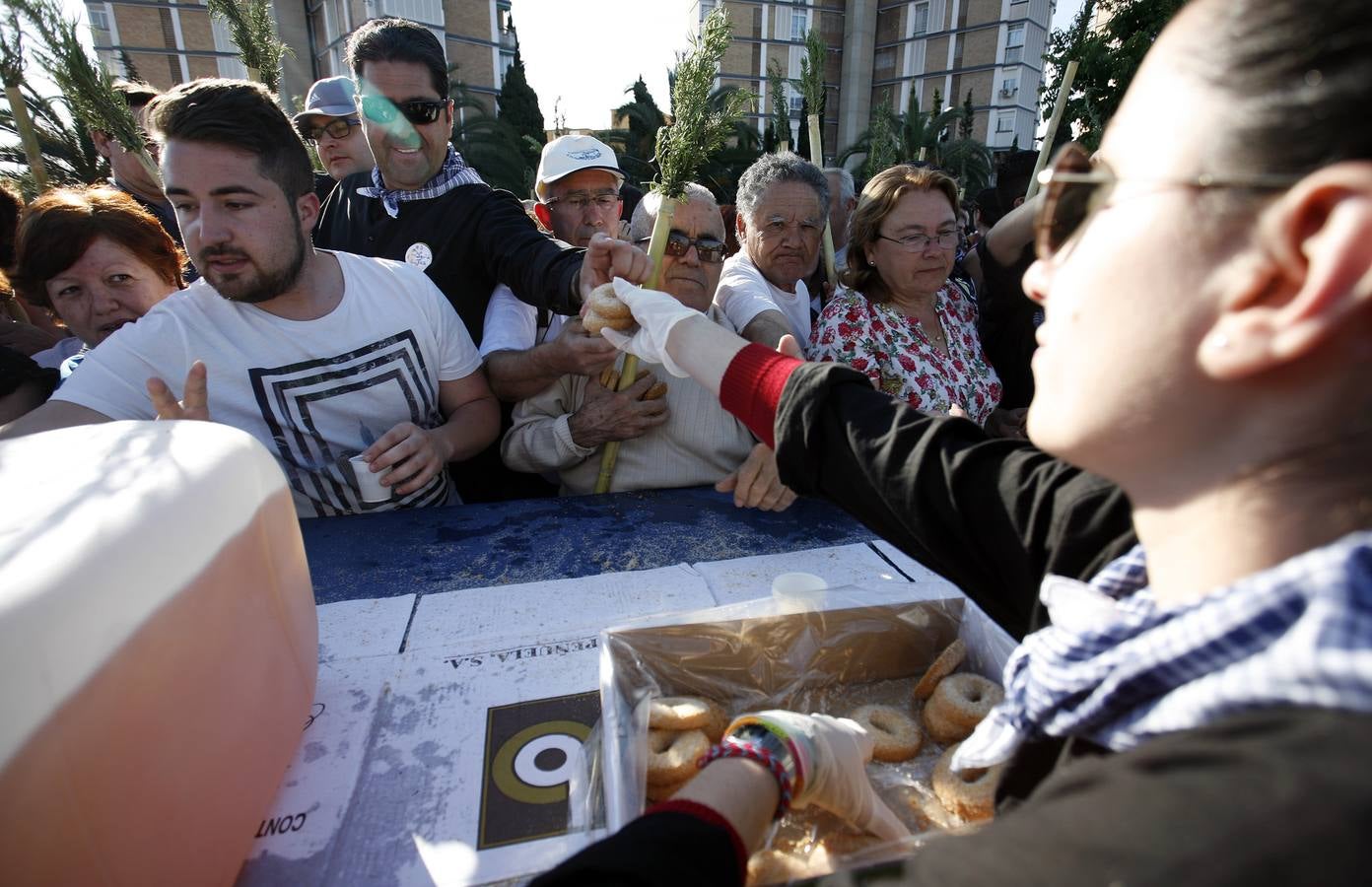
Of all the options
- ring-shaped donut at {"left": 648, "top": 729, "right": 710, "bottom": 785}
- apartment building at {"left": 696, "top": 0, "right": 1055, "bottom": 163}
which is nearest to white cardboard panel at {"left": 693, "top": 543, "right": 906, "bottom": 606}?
ring-shaped donut at {"left": 648, "top": 729, "right": 710, "bottom": 785}

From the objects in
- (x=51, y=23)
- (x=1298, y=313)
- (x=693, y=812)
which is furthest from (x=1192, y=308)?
(x=51, y=23)

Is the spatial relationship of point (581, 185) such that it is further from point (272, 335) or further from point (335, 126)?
point (272, 335)

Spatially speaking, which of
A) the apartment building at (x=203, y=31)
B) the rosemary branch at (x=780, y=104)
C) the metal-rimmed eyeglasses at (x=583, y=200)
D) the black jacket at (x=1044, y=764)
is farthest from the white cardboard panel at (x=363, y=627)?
the apartment building at (x=203, y=31)

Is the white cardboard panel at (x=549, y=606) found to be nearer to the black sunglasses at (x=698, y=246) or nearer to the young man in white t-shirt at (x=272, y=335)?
the young man in white t-shirt at (x=272, y=335)

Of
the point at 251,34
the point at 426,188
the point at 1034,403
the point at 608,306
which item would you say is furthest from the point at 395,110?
the point at 1034,403

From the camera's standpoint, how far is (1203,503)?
2.24 feet

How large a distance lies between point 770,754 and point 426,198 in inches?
112

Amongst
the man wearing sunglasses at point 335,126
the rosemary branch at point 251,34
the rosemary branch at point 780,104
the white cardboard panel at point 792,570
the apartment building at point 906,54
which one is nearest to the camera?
the white cardboard panel at point 792,570

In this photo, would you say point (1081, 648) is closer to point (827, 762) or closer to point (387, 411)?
point (827, 762)

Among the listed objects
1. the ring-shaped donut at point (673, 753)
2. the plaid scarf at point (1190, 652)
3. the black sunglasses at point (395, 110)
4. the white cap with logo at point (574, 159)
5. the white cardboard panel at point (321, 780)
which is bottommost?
the white cardboard panel at point (321, 780)

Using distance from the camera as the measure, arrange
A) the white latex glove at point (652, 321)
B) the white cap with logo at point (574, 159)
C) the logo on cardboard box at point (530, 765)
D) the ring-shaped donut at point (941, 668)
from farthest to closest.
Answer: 1. the white cap with logo at point (574, 159)
2. the white latex glove at point (652, 321)
3. the ring-shaped donut at point (941, 668)
4. the logo on cardboard box at point (530, 765)

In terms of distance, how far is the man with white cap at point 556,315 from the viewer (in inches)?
95.9

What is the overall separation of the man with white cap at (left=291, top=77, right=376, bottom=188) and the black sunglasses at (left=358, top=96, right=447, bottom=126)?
103cm

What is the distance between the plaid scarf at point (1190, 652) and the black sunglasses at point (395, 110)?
305 cm
